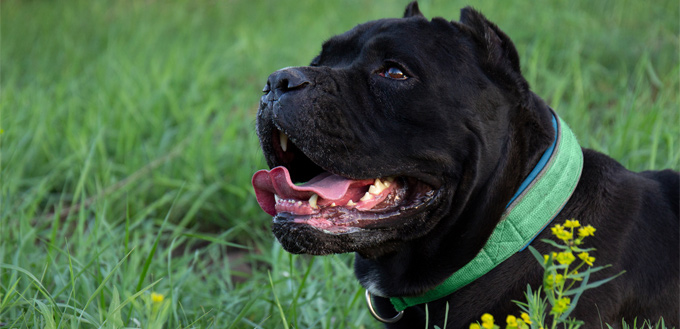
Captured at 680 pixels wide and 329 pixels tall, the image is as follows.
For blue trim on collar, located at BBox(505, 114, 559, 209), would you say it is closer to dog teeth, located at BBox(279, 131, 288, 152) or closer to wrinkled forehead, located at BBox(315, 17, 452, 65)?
wrinkled forehead, located at BBox(315, 17, 452, 65)

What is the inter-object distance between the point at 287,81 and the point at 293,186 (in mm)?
371

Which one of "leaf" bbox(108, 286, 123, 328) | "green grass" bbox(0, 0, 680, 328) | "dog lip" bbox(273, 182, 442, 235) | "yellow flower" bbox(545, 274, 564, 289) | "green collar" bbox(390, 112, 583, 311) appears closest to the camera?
"yellow flower" bbox(545, 274, 564, 289)

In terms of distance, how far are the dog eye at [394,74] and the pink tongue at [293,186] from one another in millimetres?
381

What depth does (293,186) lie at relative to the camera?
231 centimetres

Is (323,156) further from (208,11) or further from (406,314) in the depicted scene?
(208,11)

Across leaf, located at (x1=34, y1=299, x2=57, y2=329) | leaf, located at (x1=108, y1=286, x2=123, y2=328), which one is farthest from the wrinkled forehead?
leaf, located at (x1=34, y1=299, x2=57, y2=329)

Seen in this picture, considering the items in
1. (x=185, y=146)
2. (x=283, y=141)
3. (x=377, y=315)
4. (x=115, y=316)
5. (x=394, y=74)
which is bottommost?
(x=185, y=146)

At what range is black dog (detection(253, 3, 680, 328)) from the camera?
2191mm

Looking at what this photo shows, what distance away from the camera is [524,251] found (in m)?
2.16

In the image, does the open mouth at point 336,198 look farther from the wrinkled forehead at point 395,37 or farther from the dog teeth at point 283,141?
the wrinkled forehead at point 395,37

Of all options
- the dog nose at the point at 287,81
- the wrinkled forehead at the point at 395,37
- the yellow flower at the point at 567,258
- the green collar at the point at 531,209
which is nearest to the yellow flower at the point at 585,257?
the yellow flower at the point at 567,258

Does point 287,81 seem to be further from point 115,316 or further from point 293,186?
point 115,316

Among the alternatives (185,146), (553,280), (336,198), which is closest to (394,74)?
(336,198)

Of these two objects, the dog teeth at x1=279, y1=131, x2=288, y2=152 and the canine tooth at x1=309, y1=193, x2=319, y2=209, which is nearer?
the canine tooth at x1=309, y1=193, x2=319, y2=209
